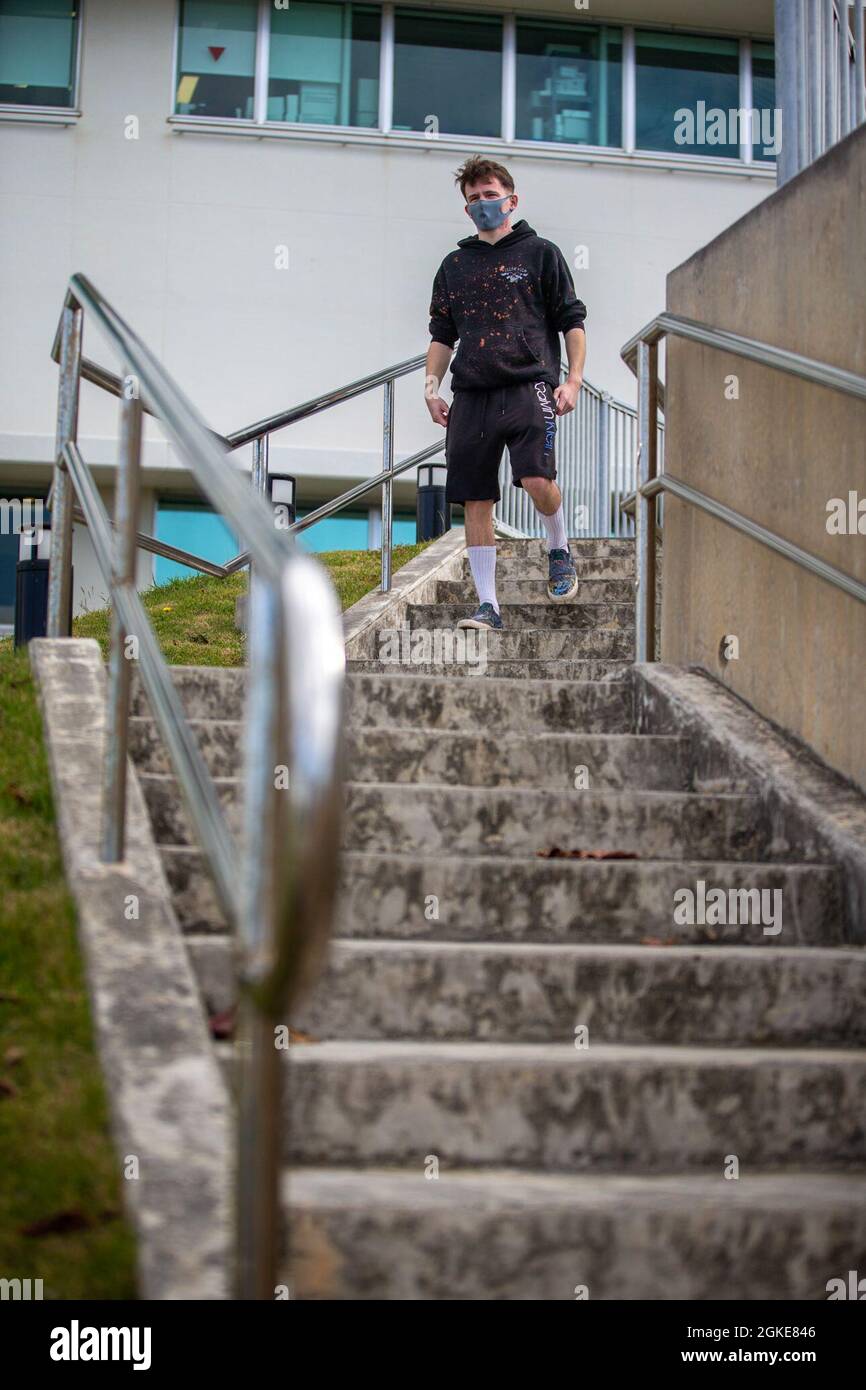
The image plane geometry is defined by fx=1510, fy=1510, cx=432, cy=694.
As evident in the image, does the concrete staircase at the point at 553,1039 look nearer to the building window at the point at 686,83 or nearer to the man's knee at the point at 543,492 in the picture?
the man's knee at the point at 543,492

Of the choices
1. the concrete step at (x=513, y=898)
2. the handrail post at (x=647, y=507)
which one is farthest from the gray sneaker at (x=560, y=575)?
the concrete step at (x=513, y=898)

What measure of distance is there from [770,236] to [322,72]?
10.0 meters

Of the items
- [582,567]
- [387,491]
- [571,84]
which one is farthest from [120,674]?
[571,84]

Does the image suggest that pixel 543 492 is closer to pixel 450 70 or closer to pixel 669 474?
pixel 669 474

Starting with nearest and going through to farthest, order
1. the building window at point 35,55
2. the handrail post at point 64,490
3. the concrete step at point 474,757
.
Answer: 1. the concrete step at point 474,757
2. the handrail post at point 64,490
3. the building window at point 35,55

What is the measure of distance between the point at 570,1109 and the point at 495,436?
3631 millimetres

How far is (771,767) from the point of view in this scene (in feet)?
13.3

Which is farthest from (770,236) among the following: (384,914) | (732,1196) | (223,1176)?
(223,1176)

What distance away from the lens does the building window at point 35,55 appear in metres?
13.0

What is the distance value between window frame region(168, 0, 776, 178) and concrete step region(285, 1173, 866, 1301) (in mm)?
12117

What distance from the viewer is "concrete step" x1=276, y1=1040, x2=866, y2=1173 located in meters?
2.65

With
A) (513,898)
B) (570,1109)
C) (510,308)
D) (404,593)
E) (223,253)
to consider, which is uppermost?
(223,253)

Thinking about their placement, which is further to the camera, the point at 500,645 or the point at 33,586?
the point at 500,645
